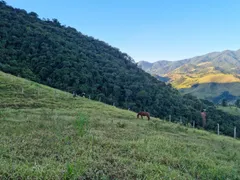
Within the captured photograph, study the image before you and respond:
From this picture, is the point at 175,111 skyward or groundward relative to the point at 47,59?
groundward

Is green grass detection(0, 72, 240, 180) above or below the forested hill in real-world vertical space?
below

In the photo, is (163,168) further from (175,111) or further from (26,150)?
(175,111)

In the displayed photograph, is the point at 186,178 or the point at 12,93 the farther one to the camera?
the point at 12,93

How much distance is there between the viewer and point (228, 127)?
244 ft

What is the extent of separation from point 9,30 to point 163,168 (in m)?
80.7

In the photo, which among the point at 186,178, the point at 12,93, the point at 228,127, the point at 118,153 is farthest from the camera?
the point at 228,127

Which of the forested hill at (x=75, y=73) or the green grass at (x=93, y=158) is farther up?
the forested hill at (x=75, y=73)

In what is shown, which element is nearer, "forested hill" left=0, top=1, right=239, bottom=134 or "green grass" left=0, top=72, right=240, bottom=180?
"green grass" left=0, top=72, right=240, bottom=180

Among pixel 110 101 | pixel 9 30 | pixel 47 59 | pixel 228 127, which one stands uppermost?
pixel 9 30

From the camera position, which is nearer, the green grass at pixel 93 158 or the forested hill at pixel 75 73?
the green grass at pixel 93 158

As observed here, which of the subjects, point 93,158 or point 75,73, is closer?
point 93,158

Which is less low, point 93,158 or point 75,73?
point 75,73

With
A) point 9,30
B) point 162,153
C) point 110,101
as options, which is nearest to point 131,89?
point 110,101

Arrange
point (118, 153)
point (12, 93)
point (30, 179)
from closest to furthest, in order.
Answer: point (30, 179)
point (118, 153)
point (12, 93)
